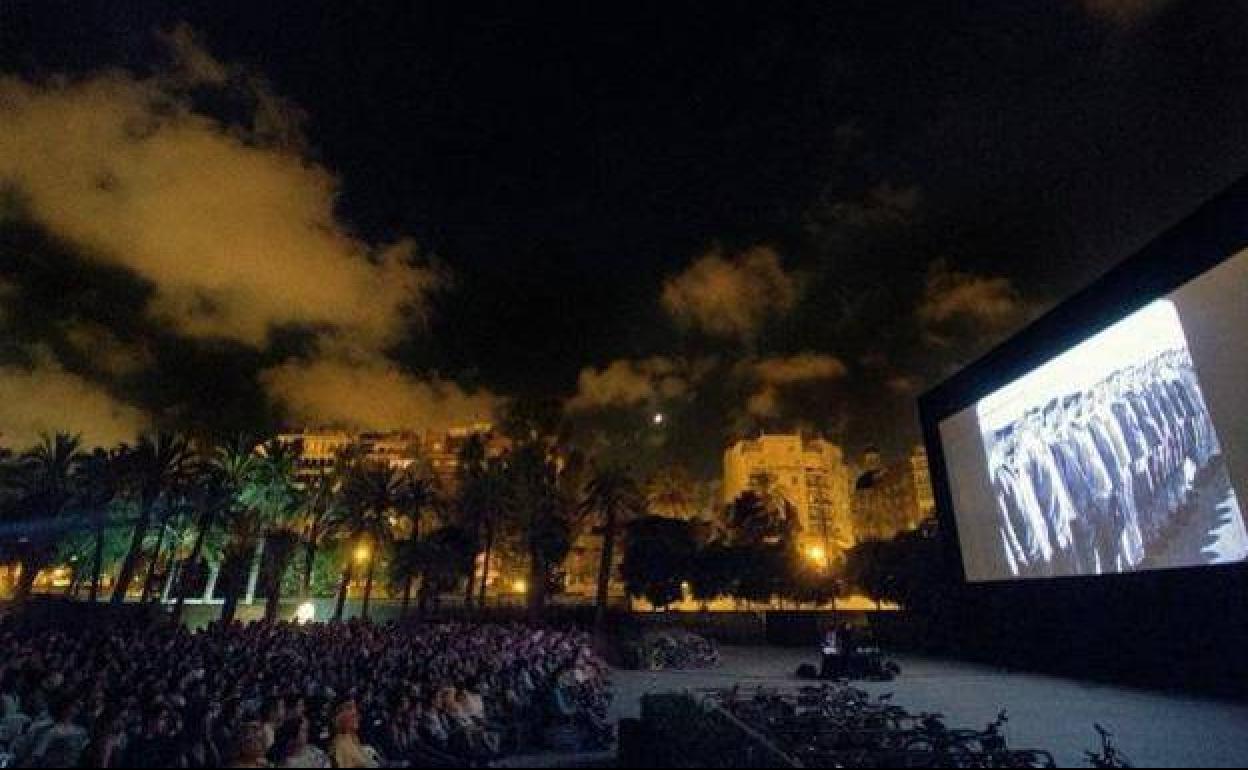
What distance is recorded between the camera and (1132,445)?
13789 mm

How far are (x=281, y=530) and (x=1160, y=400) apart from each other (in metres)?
51.7

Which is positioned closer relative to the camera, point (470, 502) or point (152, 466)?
point (152, 466)

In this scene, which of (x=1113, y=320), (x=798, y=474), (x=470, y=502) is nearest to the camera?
(x=1113, y=320)

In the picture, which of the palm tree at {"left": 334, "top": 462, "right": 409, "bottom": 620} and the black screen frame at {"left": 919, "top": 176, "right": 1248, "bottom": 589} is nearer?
the black screen frame at {"left": 919, "top": 176, "right": 1248, "bottom": 589}

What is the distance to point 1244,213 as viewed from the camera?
1173 centimetres

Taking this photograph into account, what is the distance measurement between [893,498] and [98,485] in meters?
116

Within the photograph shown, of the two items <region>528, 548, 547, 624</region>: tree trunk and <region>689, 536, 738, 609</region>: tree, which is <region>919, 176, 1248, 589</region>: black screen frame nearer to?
<region>528, 548, 547, 624</region>: tree trunk

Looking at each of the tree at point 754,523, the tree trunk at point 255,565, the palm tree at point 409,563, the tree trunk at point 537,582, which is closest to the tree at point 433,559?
the palm tree at point 409,563

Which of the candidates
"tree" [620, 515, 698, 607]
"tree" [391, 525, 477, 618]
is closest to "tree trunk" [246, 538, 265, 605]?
"tree" [391, 525, 477, 618]

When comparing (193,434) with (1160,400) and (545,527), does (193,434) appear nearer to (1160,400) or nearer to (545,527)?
(545,527)

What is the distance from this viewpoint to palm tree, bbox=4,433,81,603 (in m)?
39.3

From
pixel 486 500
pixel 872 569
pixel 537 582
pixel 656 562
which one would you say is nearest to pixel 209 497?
pixel 486 500

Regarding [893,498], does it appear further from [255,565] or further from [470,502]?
[255,565]

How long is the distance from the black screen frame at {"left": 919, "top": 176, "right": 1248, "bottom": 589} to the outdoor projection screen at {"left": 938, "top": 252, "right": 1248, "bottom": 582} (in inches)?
8.2
